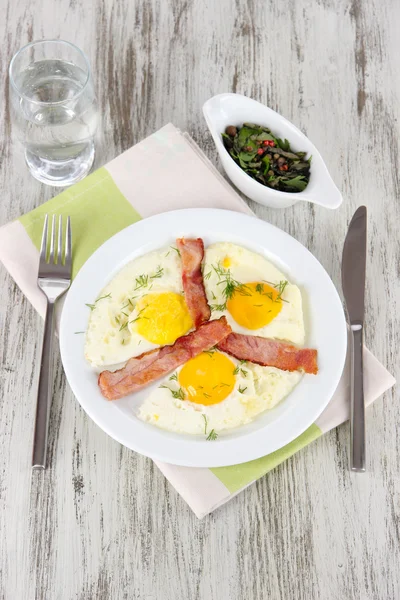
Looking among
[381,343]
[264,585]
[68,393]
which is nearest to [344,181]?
[381,343]

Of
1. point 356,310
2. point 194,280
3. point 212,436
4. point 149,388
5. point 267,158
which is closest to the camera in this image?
point 212,436

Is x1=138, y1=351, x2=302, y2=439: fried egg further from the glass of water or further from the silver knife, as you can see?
the glass of water

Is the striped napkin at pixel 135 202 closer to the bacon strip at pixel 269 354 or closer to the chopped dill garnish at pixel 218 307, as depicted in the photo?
the bacon strip at pixel 269 354

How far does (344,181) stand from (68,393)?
175 centimetres

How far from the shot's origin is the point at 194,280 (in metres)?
2.75

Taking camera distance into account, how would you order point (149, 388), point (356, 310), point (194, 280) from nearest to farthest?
point (149, 388) → point (194, 280) → point (356, 310)

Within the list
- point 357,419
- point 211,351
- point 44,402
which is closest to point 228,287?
point 211,351

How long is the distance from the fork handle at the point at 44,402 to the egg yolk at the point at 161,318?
404 millimetres

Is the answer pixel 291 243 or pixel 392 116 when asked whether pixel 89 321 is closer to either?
pixel 291 243

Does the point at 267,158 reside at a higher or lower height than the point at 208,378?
higher

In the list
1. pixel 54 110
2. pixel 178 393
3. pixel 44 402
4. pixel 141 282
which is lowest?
pixel 44 402

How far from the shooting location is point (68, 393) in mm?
2814

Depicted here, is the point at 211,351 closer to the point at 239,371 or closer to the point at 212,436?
the point at 239,371

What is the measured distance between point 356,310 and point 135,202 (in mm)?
1157
